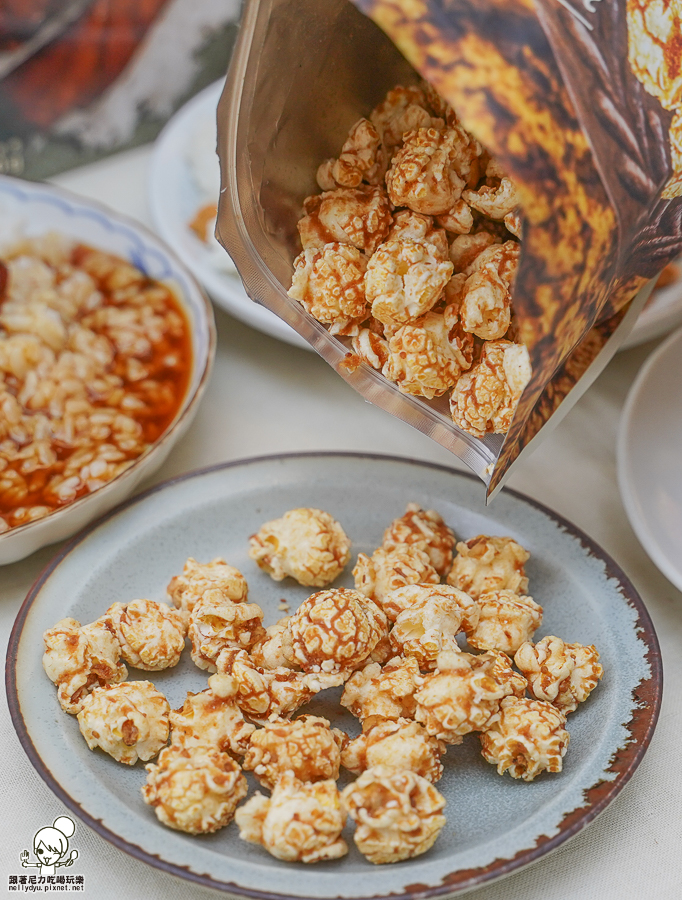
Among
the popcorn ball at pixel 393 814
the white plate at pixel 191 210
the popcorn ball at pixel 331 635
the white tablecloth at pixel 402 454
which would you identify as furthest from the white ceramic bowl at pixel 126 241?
the popcorn ball at pixel 393 814

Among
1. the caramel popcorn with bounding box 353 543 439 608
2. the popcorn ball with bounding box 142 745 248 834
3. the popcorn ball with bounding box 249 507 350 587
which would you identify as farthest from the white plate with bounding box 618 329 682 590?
the popcorn ball with bounding box 142 745 248 834

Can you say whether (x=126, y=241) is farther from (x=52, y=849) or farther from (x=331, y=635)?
(x=52, y=849)

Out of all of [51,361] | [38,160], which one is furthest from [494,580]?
[38,160]

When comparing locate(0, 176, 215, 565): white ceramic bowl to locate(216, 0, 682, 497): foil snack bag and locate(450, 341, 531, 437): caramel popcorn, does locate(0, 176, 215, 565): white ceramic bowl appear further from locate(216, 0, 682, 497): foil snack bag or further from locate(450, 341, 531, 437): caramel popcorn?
locate(450, 341, 531, 437): caramel popcorn

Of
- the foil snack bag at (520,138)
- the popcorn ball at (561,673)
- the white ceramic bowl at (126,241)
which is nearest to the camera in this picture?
the foil snack bag at (520,138)

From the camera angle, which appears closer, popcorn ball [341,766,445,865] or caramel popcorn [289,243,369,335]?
popcorn ball [341,766,445,865]

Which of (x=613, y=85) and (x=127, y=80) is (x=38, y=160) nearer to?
(x=127, y=80)

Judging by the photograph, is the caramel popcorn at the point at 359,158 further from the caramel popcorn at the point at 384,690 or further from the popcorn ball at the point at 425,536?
the caramel popcorn at the point at 384,690

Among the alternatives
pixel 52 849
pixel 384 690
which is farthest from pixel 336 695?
pixel 52 849
